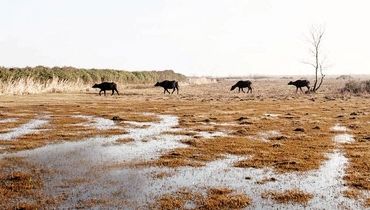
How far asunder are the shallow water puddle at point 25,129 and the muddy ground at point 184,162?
1.9 inches

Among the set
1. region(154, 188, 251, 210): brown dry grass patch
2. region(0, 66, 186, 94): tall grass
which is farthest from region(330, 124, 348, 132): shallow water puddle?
region(0, 66, 186, 94): tall grass

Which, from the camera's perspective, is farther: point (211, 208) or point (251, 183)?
point (251, 183)

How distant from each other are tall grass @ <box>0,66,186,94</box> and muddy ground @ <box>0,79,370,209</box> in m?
20.9

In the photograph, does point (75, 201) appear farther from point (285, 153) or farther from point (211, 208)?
point (285, 153)

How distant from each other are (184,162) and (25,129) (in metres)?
11.3

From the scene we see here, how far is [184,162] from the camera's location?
1623 centimetres

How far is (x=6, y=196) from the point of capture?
38.6 ft

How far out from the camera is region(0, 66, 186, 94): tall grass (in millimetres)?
49766

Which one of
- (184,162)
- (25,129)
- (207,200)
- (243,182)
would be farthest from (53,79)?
(207,200)

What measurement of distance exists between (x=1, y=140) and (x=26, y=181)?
25.7ft

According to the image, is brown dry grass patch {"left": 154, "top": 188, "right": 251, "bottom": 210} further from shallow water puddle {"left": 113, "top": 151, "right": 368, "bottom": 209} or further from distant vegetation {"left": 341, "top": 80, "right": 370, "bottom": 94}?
distant vegetation {"left": 341, "top": 80, "right": 370, "bottom": 94}

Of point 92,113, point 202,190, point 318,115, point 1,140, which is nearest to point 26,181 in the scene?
point 202,190

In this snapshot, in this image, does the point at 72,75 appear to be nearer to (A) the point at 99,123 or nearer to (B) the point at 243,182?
(A) the point at 99,123

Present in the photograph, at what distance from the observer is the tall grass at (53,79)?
4977 cm
